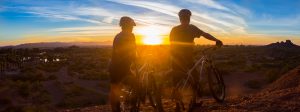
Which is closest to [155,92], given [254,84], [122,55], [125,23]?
[122,55]

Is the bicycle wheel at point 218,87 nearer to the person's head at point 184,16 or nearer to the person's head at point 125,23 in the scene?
the person's head at point 184,16

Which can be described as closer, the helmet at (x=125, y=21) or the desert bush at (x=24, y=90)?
the helmet at (x=125, y=21)

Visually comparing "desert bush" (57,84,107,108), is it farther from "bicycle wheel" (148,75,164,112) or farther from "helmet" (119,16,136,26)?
"helmet" (119,16,136,26)

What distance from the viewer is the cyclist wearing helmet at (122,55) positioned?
328 inches

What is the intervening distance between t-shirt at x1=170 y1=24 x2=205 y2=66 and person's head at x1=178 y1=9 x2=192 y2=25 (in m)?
0.10

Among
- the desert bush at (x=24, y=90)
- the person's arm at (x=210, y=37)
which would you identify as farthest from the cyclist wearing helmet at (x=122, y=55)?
the desert bush at (x=24, y=90)

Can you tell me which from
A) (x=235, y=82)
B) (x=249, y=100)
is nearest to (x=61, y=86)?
(x=235, y=82)

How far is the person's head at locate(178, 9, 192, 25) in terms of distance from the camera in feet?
29.8

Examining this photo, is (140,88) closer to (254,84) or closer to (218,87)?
(218,87)

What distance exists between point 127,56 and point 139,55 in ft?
0.93

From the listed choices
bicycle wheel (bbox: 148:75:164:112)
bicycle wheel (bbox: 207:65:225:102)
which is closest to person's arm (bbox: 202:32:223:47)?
bicycle wheel (bbox: 207:65:225:102)

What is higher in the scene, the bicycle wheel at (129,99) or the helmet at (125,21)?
the helmet at (125,21)

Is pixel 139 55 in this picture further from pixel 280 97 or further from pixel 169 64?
pixel 280 97

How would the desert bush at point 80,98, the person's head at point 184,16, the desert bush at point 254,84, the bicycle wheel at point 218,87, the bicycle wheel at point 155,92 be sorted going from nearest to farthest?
the bicycle wheel at point 155,92 < the person's head at point 184,16 < the bicycle wheel at point 218,87 < the desert bush at point 80,98 < the desert bush at point 254,84
